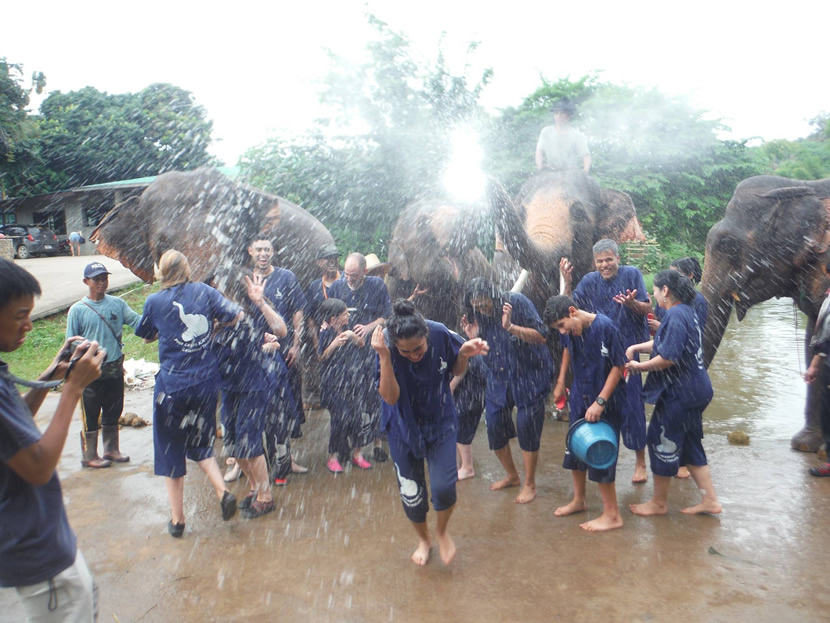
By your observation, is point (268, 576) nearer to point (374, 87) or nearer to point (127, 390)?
point (127, 390)

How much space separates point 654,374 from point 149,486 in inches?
145

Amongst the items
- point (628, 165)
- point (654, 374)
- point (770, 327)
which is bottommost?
point (770, 327)

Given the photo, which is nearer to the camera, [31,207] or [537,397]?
[537,397]

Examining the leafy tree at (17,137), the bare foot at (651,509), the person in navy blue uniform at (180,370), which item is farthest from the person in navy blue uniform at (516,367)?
the leafy tree at (17,137)

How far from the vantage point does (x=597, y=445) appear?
153 inches

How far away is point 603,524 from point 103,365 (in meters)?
3.95

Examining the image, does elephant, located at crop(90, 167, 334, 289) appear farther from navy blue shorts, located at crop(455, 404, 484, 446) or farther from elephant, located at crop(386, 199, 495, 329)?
navy blue shorts, located at crop(455, 404, 484, 446)

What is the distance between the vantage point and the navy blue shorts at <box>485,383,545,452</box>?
4.39 meters

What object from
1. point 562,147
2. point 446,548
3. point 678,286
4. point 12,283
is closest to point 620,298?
point 678,286

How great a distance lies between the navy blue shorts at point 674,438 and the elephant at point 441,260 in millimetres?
3064

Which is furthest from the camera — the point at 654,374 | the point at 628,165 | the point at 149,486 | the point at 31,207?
the point at 31,207

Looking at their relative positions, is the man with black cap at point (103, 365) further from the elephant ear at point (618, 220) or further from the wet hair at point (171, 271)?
the elephant ear at point (618, 220)

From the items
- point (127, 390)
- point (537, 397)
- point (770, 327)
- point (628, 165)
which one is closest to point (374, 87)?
point (628, 165)

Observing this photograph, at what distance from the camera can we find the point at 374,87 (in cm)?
1174
